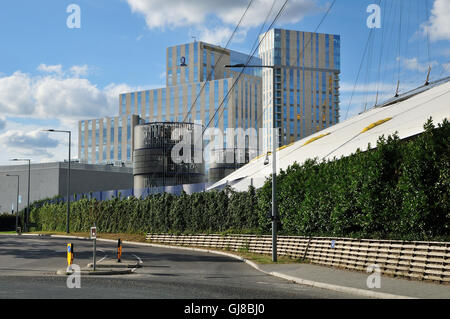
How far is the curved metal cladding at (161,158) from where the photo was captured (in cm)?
6656

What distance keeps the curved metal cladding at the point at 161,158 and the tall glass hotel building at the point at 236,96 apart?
Answer: 5833 cm

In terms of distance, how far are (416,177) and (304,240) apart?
28.2 ft

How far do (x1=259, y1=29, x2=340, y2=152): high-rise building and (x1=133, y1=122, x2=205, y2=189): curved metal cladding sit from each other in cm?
10590

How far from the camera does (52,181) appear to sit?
10225cm

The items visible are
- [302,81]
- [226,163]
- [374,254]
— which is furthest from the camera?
[302,81]

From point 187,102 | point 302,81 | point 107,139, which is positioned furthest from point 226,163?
point 302,81

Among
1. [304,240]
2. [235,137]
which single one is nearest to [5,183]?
[235,137]

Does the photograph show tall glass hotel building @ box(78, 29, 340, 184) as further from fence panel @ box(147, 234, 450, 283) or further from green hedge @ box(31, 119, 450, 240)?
fence panel @ box(147, 234, 450, 283)

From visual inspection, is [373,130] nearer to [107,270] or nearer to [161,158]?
[107,270]

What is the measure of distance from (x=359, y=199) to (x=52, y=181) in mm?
89425

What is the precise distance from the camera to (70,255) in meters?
20.2

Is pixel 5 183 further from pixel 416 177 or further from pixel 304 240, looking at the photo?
pixel 416 177

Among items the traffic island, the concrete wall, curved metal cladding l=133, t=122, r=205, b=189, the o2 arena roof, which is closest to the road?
the traffic island
